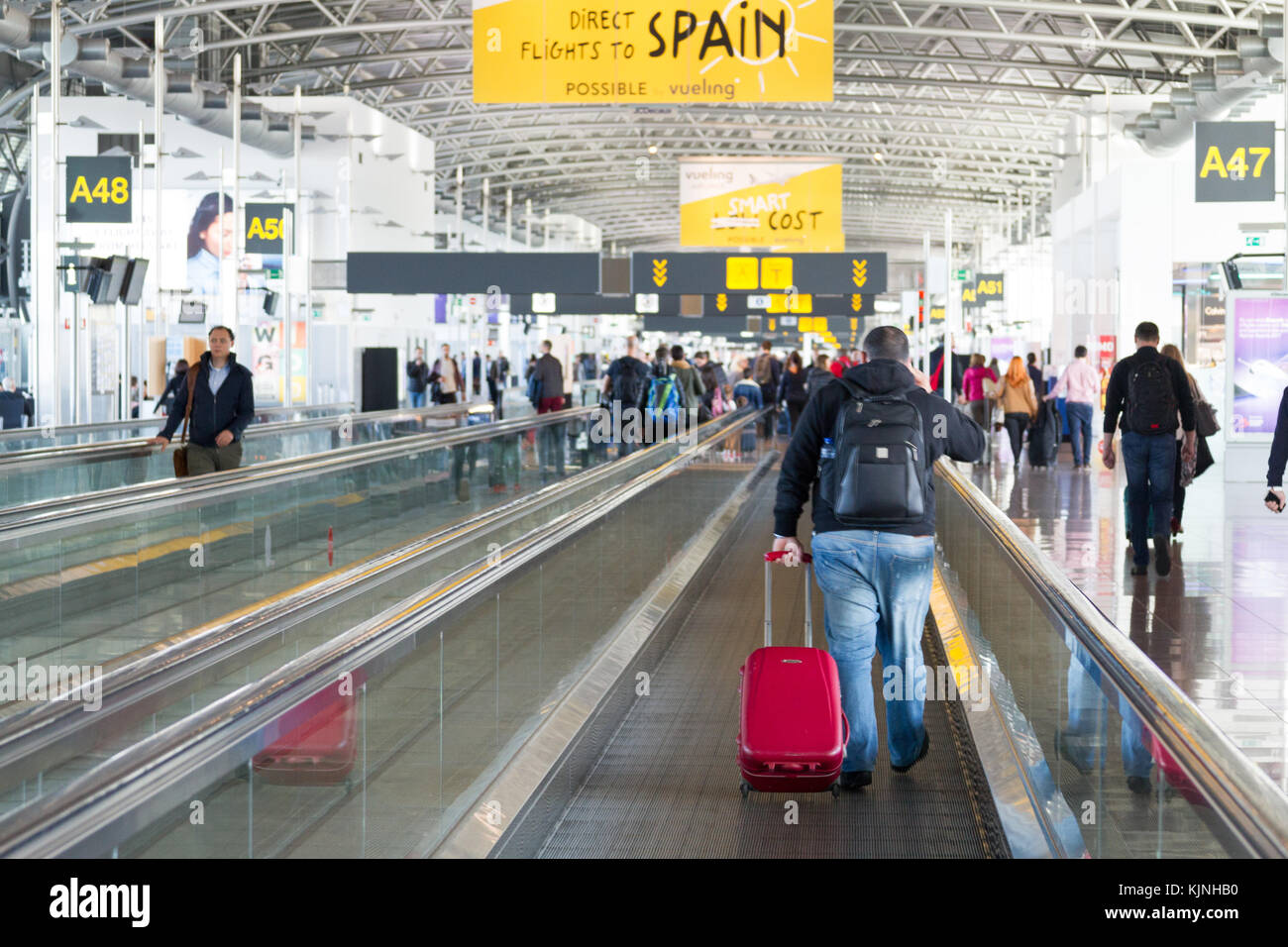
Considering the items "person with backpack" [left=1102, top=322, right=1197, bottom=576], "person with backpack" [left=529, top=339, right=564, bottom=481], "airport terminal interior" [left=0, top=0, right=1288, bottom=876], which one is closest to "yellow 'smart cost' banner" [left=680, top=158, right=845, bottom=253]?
"airport terminal interior" [left=0, top=0, right=1288, bottom=876]

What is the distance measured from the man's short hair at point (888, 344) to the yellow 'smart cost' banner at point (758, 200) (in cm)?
2193

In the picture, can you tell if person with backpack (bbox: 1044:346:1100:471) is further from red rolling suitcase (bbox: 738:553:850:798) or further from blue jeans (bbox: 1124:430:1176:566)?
red rolling suitcase (bbox: 738:553:850:798)

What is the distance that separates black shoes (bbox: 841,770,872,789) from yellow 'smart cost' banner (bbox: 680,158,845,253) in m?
21.9

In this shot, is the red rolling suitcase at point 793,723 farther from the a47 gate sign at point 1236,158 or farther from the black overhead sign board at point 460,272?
the black overhead sign board at point 460,272

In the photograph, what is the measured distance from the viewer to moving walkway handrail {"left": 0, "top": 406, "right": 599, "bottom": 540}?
6.55 metres

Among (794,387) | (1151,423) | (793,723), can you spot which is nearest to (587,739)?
(793,723)

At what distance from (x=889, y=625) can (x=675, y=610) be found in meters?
5.14

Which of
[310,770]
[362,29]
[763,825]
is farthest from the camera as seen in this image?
[362,29]

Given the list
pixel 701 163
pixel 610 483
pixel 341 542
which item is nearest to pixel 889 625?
pixel 610 483

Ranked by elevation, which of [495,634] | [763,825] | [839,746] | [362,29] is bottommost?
[763,825]

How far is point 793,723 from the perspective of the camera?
530cm

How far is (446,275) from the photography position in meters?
28.7

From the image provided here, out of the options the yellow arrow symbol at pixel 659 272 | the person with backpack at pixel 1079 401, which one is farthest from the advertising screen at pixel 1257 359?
the yellow arrow symbol at pixel 659 272
